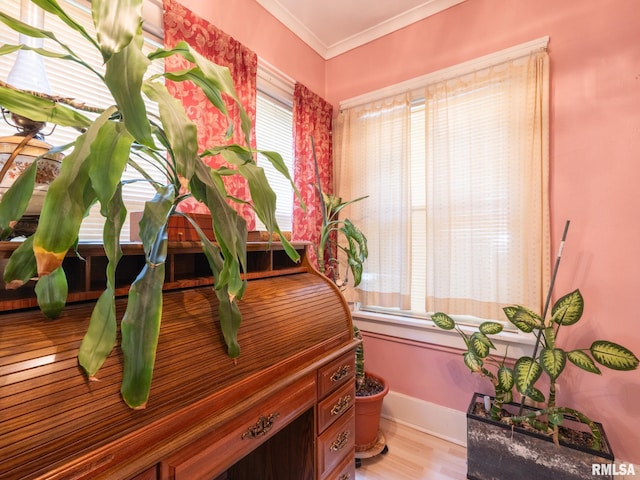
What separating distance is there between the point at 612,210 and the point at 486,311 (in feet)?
2.68

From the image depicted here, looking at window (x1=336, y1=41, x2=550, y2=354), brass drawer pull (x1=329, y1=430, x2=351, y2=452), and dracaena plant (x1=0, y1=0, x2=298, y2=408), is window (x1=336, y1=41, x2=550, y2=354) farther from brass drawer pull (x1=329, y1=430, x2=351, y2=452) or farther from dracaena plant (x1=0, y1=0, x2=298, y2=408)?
dracaena plant (x1=0, y1=0, x2=298, y2=408)

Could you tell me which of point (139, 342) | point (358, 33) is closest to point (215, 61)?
point (358, 33)

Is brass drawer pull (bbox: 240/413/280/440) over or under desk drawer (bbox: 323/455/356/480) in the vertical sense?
over

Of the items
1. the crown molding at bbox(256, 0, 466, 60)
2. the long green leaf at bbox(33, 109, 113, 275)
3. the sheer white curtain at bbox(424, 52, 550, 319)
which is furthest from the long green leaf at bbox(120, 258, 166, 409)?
the crown molding at bbox(256, 0, 466, 60)

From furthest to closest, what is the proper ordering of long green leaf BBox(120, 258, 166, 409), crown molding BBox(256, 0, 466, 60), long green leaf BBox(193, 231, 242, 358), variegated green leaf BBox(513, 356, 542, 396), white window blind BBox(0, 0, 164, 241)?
1. crown molding BBox(256, 0, 466, 60)
2. variegated green leaf BBox(513, 356, 542, 396)
3. white window blind BBox(0, 0, 164, 241)
4. long green leaf BBox(193, 231, 242, 358)
5. long green leaf BBox(120, 258, 166, 409)

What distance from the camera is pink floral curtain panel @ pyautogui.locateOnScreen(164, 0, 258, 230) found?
1368 mm

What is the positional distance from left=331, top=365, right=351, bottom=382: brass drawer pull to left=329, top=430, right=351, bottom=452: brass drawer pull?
0.25 m

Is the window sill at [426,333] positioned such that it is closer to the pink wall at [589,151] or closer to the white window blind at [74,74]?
the pink wall at [589,151]

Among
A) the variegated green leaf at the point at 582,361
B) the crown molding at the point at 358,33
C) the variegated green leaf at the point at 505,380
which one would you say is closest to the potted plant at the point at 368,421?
the variegated green leaf at the point at 505,380

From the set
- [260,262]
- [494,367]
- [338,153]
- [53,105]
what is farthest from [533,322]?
[53,105]

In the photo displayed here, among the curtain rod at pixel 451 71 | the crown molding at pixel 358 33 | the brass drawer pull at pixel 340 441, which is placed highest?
the crown molding at pixel 358 33

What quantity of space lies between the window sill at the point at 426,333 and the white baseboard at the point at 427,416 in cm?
42

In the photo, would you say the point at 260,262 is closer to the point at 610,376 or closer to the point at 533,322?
the point at 533,322

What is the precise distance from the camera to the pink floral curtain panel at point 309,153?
207 cm
